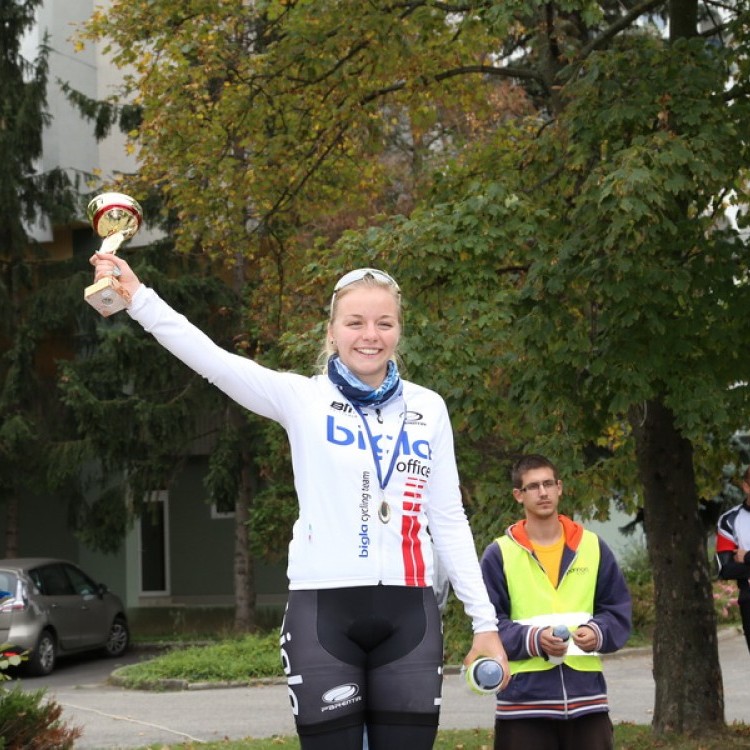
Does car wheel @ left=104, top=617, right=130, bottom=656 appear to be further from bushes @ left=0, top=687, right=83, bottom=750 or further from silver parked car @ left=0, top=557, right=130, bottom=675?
bushes @ left=0, top=687, right=83, bottom=750

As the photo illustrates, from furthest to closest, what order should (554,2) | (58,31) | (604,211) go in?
1. (58,31)
2. (554,2)
3. (604,211)

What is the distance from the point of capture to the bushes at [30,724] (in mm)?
7863

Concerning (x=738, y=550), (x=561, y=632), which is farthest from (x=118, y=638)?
(x=561, y=632)

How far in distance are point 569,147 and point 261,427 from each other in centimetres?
1326

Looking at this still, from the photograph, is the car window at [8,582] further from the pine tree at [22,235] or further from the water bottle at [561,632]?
the water bottle at [561,632]

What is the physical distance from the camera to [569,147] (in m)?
10.5

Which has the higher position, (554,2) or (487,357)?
(554,2)

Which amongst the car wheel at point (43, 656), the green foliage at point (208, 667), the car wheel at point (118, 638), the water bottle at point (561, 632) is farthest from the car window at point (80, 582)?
the water bottle at point (561, 632)

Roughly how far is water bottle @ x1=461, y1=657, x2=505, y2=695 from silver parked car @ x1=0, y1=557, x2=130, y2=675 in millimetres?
15552

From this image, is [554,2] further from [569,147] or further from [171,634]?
[171,634]

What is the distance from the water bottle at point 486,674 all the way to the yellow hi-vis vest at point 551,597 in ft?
6.19

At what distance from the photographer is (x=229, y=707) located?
15477 mm

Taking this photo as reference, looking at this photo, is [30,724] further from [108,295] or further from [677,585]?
[677,585]

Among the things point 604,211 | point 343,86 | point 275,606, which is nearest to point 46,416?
point 275,606
